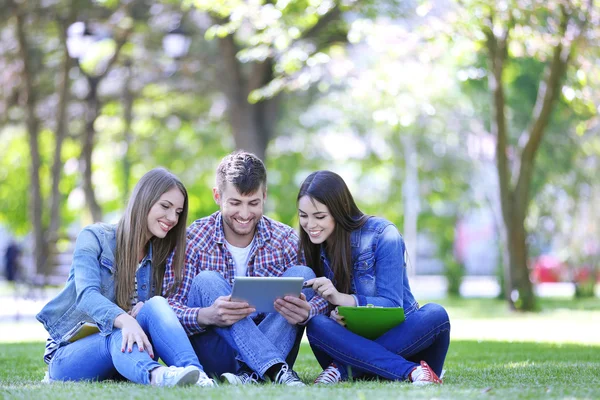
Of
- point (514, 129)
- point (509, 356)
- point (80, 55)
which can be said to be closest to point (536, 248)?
point (514, 129)

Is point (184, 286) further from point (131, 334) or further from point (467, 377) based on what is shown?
point (467, 377)

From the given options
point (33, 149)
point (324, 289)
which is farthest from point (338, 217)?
point (33, 149)

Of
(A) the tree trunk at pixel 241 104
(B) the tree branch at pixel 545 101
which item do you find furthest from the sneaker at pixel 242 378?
(A) the tree trunk at pixel 241 104

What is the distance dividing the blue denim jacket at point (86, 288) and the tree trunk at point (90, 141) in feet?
60.2

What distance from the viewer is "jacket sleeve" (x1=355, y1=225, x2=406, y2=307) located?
551cm

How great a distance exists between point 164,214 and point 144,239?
0.19 metres

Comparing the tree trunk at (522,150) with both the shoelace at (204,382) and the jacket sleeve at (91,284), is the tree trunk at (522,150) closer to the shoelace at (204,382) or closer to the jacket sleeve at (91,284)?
the jacket sleeve at (91,284)

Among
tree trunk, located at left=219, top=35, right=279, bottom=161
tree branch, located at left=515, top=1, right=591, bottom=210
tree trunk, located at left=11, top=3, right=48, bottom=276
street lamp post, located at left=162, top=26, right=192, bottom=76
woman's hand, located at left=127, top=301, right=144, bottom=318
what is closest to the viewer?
woman's hand, located at left=127, top=301, right=144, bottom=318

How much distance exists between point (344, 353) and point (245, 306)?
628mm

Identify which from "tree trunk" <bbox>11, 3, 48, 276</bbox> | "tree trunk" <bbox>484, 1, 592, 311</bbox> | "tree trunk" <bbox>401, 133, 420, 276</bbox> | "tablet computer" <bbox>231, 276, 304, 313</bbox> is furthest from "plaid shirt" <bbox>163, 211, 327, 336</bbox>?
"tree trunk" <bbox>401, 133, 420, 276</bbox>

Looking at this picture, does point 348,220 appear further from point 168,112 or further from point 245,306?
point 168,112

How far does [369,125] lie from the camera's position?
29109 millimetres

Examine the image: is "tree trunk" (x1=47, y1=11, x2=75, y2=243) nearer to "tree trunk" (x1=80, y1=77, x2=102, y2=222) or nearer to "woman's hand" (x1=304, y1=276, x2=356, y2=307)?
"tree trunk" (x1=80, y1=77, x2=102, y2=222)

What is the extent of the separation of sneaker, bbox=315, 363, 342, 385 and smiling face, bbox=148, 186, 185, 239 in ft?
3.94
